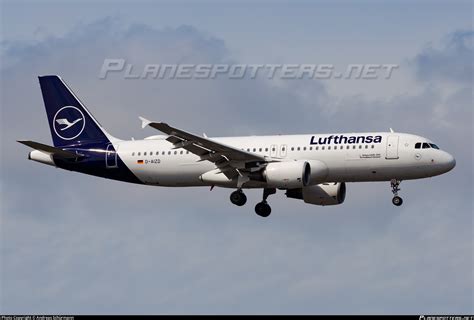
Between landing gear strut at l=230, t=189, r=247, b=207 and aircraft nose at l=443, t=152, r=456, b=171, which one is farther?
landing gear strut at l=230, t=189, r=247, b=207

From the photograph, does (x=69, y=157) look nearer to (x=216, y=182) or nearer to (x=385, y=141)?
(x=216, y=182)

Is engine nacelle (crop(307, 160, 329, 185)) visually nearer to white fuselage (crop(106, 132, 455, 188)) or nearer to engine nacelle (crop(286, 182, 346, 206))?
white fuselage (crop(106, 132, 455, 188))

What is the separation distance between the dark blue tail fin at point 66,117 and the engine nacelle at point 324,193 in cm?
1269

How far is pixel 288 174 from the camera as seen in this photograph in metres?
64.7

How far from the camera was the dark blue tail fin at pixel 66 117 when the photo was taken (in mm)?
72750

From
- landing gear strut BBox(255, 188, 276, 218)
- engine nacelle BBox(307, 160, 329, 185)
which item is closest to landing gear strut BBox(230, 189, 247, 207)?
landing gear strut BBox(255, 188, 276, 218)

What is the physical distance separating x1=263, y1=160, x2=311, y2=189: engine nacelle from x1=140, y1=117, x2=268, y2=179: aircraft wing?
1099 mm

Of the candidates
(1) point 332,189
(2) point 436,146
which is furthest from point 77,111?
(2) point 436,146

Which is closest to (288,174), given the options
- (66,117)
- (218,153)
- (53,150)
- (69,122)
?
→ (218,153)

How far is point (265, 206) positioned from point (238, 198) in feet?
10.7

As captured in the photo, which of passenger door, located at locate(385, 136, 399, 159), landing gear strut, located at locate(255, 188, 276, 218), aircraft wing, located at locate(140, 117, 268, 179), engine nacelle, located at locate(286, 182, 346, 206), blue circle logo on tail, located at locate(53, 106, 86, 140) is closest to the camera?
aircraft wing, located at locate(140, 117, 268, 179)

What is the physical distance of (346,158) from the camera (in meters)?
64.8

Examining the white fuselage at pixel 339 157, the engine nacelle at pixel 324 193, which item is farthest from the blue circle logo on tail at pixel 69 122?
the engine nacelle at pixel 324 193

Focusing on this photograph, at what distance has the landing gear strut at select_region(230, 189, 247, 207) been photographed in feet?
221
